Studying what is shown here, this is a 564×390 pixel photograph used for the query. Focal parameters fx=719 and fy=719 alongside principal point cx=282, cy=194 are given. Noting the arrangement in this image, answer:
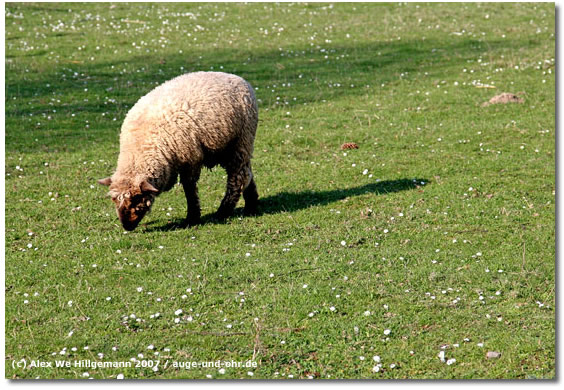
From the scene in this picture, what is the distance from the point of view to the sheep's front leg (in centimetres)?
1138

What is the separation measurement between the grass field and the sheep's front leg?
0.25 metres

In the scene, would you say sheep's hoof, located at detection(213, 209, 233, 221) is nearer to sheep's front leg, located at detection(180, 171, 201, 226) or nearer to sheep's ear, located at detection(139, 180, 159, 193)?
sheep's front leg, located at detection(180, 171, 201, 226)

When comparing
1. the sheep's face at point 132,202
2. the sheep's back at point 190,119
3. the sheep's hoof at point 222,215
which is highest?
the sheep's back at point 190,119

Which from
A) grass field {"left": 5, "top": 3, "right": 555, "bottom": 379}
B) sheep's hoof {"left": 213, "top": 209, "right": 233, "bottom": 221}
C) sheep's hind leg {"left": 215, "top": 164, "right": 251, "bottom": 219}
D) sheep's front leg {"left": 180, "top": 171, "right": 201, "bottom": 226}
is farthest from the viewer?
sheep's hoof {"left": 213, "top": 209, "right": 233, "bottom": 221}

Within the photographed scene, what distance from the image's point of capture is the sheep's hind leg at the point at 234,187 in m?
Result: 11.7

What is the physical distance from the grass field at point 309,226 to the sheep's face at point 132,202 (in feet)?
1.01

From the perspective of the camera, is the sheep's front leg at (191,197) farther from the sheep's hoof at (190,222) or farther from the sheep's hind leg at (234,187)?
the sheep's hind leg at (234,187)

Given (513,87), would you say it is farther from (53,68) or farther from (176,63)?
(53,68)

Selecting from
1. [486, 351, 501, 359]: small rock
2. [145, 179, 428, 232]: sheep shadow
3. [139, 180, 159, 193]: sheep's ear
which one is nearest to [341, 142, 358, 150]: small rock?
[145, 179, 428, 232]: sheep shadow

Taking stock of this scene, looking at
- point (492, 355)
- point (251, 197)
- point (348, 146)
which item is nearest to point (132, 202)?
point (251, 197)

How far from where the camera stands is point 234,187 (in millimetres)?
11742

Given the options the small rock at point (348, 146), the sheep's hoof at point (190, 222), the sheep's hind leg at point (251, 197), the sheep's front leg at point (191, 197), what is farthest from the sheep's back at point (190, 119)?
the small rock at point (348, 146)

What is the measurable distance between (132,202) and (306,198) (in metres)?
3.37

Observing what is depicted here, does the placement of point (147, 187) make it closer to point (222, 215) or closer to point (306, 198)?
point (222, 215)
